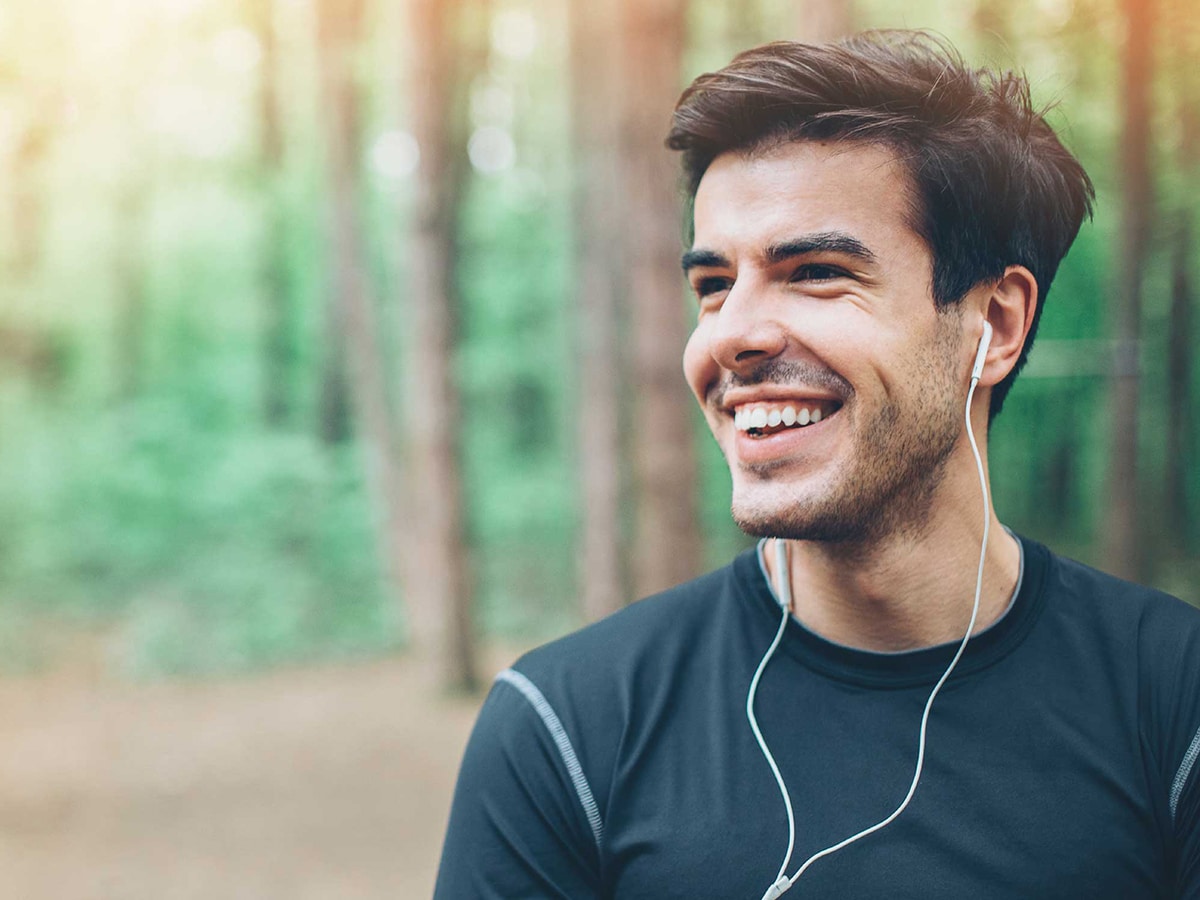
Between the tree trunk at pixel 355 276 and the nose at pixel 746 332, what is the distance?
10.3 metres

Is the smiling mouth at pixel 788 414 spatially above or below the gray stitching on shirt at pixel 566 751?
above

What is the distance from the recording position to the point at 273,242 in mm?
13430

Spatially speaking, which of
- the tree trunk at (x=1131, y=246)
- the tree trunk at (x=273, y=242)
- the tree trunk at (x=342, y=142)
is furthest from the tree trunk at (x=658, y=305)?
the tree trunk at (x=273, y=242)

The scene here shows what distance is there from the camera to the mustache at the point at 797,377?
158 cm

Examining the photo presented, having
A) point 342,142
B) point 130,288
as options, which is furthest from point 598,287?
point 130,288

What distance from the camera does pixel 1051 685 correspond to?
154cm

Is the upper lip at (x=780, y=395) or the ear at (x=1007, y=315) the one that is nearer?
the upper lip at (x=780, y=395)

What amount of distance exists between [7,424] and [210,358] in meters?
2.45

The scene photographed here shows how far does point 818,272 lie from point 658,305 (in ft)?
14.1

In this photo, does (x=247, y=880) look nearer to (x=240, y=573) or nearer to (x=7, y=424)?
(x=240, y=573)

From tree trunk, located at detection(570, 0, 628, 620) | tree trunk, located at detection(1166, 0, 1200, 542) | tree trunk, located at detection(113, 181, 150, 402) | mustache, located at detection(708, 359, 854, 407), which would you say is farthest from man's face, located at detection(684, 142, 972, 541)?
tree trunk, located at detection(113, 181, 150, 402)

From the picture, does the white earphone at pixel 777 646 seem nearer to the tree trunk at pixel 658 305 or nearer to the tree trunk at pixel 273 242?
the tree trunk at pixel 658 305

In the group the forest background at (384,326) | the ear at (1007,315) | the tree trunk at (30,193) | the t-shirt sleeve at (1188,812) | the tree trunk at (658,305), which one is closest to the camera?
the t-shirt sleeve at (1188,812)

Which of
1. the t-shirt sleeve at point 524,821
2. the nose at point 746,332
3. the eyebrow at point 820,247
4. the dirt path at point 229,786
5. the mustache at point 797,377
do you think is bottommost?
the dirt path at point 229,786
